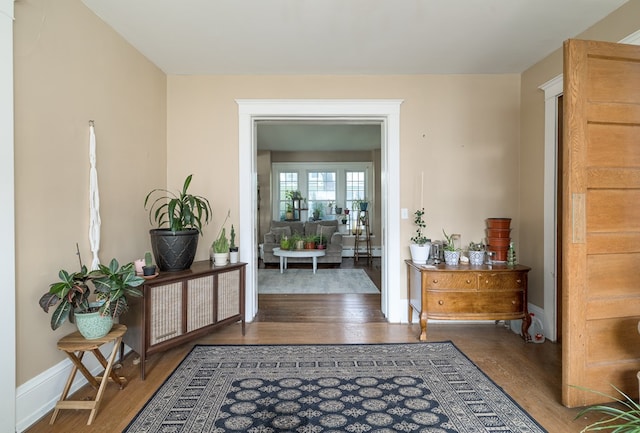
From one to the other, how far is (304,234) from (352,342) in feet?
17.1

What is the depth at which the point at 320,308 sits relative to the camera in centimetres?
422

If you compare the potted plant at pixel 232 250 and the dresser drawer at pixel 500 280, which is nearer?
the dresser drawer at pixel 500 280

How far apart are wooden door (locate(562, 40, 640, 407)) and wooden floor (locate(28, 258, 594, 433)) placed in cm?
28

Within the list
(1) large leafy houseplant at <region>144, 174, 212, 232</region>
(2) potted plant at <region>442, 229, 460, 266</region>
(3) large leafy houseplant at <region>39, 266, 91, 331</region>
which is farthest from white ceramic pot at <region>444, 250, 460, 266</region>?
(3) large leafy houseplant at <region>39, 266, 91, 331</region>

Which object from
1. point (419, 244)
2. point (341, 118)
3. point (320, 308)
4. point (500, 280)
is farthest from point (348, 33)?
point (320, 308)

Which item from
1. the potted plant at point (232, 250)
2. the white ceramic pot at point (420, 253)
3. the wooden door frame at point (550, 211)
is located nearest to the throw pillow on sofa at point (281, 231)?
the potted plant at point (232, 250)

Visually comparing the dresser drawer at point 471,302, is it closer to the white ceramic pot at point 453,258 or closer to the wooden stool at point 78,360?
the white ceramic pot at point 453,258

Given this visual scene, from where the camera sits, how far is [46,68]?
215 cm

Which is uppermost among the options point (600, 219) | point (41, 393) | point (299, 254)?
point (600, 219)

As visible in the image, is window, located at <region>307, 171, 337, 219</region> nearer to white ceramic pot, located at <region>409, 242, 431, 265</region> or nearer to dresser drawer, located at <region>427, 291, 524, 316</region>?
white ceramic pot, located at <region>409, 242, 431, 265</region>

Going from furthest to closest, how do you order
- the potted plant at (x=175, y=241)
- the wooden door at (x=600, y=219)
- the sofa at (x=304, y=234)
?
1. the sofa at (x=304, y=234)
2. the potted plant at (x=175, y=241)
3. the wooden door at (x=600, y=219)

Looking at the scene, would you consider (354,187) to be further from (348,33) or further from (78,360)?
(78,360)

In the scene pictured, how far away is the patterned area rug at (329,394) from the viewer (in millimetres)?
1939

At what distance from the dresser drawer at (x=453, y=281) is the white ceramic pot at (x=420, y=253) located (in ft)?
0.91
